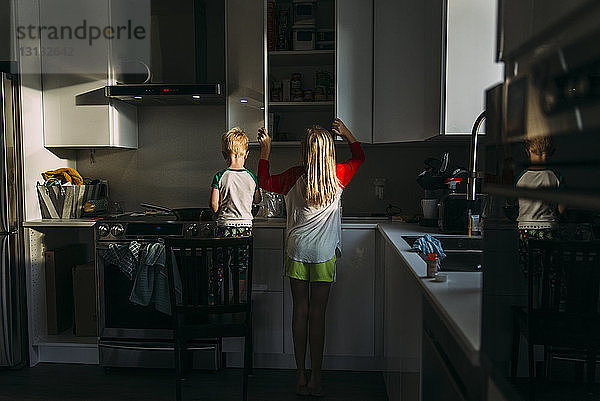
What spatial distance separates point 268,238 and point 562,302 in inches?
112

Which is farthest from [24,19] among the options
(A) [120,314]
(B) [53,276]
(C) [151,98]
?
(A) [120,314]

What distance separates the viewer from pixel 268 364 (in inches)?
131

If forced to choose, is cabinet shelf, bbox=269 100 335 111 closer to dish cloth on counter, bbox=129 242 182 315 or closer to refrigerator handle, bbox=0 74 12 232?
dish cloth on counter, bbox=129 242 182 315

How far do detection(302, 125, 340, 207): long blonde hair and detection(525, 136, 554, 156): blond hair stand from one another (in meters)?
2.33

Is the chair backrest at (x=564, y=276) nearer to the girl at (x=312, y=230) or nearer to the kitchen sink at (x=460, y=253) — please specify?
the kitchen sink at (x=460, y=253)

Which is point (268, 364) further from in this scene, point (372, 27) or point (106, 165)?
point (372, 27)

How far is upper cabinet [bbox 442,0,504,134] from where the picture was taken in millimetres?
2420

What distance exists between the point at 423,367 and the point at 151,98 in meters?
2.51

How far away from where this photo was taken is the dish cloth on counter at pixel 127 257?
123 inches

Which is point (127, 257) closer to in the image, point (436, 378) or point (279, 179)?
point (279, 179)

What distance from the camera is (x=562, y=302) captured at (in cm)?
42

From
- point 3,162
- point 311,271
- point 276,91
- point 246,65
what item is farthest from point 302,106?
point 3,162

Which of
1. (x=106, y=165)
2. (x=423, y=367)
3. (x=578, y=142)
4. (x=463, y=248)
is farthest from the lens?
(x=106, y=165)

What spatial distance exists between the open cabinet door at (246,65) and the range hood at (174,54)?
0.11 m
